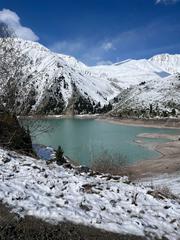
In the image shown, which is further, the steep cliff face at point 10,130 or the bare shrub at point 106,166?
the bare shrub at point 106,166

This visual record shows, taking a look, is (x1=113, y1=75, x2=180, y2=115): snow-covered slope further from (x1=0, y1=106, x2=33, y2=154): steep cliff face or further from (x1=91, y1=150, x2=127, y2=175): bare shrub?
(x1=0, y1=106, x2=33, y2=154): steep cliff face

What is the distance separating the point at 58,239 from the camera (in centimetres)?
621

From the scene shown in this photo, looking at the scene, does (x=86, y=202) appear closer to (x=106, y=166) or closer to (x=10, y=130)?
(x=10, y=130)

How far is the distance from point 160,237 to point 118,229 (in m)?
1.02

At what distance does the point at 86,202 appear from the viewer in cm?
829

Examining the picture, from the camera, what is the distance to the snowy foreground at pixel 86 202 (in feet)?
23.8

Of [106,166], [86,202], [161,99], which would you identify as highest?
[161,99]

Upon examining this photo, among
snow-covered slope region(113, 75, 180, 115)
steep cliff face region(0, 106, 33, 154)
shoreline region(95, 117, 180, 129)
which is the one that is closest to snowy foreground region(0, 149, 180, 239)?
steep cliff face region(0, 106, 33, 154)

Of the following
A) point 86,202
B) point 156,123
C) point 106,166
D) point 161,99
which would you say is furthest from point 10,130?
point 161,99

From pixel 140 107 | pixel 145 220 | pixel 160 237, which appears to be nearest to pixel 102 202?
pixel 145 220

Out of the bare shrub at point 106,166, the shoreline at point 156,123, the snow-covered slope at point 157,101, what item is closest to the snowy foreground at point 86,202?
the bare shrub at point 106,166

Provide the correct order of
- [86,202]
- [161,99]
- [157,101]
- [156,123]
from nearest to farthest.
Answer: [86,202] < [156,123] < [157,101] < [161,99]

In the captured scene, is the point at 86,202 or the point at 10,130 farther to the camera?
the point at 10,130

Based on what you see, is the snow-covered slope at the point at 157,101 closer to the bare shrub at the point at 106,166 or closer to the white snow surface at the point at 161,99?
the white snow surface at the point at 161,99
